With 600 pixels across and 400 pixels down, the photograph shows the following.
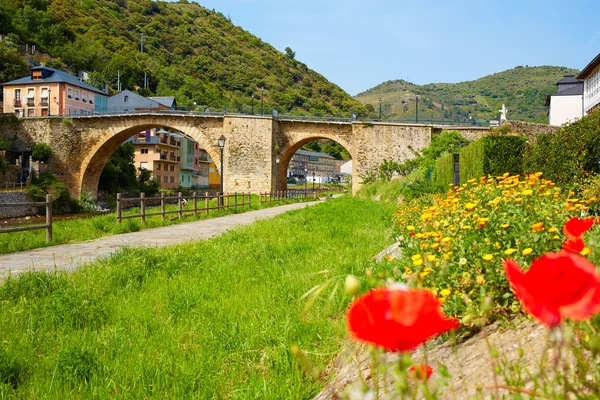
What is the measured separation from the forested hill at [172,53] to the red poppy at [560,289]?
4082 centimetres

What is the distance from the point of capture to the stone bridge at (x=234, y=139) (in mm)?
36312

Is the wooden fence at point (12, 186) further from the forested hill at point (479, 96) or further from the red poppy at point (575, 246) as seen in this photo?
the forested hill at point (479, 96)

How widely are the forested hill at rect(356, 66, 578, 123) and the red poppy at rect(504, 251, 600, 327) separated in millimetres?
119844

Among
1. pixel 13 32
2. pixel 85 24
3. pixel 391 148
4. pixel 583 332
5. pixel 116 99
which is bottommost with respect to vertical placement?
pixel 583 332

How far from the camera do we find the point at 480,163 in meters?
12.8

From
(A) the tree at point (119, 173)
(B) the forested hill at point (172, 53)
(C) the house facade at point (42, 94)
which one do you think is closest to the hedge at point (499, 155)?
(B) the forested hill at point (172, 53)

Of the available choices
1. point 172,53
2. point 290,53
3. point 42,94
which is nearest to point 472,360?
point 42,94

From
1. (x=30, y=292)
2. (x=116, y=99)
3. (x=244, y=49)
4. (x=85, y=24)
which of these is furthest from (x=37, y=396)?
(x=244, y=49)

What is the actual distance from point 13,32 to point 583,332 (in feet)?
251

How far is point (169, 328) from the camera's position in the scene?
3.38m

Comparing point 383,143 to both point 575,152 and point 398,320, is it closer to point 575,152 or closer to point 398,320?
point 575,152

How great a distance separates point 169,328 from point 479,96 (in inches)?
6338

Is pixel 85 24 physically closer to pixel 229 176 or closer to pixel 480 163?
pixel 229 176

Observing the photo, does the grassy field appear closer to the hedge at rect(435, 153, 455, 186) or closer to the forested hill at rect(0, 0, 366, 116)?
the hedge at rect(435, 153, 455, 186)
